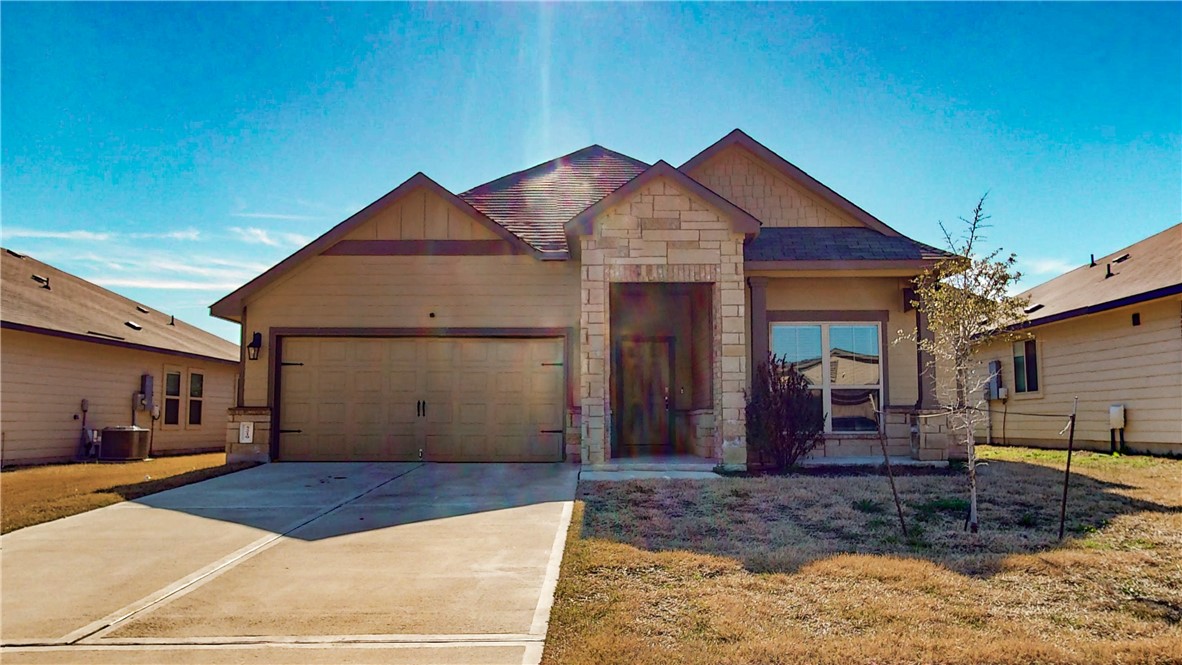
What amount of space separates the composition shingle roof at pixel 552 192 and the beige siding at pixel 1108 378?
8871 millimetres

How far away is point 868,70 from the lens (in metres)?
12.1

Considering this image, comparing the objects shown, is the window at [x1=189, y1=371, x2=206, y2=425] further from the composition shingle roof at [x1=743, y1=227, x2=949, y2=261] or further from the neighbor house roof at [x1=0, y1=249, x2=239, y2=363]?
the composition shingle roof at [x1=743, y1=227, x2=949, y2=261]

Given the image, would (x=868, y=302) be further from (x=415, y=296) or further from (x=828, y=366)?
(x=415, y=296)

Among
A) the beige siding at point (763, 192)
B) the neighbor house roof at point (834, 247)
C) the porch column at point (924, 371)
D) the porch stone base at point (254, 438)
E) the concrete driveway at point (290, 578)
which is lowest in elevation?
the concrete driveway at point (290, 578)

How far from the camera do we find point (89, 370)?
1606 centimetres

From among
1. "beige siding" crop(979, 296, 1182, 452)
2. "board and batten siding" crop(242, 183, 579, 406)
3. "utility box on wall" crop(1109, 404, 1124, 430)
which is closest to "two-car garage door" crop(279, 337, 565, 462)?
"board and batten siding" crop(242, 183, 579, 406)

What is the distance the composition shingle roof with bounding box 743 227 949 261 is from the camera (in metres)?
12.3

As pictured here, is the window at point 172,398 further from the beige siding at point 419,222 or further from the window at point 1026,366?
the window at point 1026,366

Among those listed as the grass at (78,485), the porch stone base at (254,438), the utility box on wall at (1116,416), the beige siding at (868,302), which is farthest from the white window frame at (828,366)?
the grass at (78,485)

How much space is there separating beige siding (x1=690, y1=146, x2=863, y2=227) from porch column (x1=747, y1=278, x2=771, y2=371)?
1656 millimetres

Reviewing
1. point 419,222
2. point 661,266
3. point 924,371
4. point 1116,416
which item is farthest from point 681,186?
point 1116,416

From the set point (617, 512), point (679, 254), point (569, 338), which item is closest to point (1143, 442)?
point (679, 254)

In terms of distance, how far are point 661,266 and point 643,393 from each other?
4840mm

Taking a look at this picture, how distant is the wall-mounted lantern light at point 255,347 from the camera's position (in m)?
13.0
